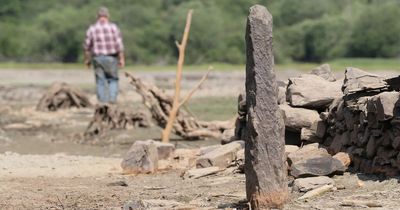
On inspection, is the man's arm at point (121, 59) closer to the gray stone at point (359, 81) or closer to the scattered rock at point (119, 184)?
the scattered rock at point (119, 184)

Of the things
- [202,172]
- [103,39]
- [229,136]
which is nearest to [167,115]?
[103,39]

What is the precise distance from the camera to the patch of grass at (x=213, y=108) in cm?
1993

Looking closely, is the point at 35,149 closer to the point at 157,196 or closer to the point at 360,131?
the point at 157,196

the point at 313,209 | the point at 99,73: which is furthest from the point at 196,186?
the point at 99,73

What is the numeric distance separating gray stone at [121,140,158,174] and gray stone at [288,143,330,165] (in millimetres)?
2198

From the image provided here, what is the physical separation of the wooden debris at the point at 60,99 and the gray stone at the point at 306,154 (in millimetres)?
12061

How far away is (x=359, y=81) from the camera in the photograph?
9898mm

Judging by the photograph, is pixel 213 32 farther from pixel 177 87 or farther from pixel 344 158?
pixel 344 158

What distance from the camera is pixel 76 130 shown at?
1720cm

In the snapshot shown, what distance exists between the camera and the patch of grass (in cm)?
1993

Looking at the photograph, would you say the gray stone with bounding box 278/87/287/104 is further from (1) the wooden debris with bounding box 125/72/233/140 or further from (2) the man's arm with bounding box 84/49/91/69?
(2) the man's arm with bounding box 84/49/91/69

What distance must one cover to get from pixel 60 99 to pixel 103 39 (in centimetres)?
466

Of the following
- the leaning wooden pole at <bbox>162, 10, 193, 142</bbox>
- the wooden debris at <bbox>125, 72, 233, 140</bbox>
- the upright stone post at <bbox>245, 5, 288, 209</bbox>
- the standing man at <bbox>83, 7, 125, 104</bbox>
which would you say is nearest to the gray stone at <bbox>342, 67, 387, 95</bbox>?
the upright stone post at <bbox>245, 5, 288, 209</bbox>

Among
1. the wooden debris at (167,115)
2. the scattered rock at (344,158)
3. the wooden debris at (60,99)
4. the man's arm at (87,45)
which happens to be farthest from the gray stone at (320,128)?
the wooden debris at (60,99)
